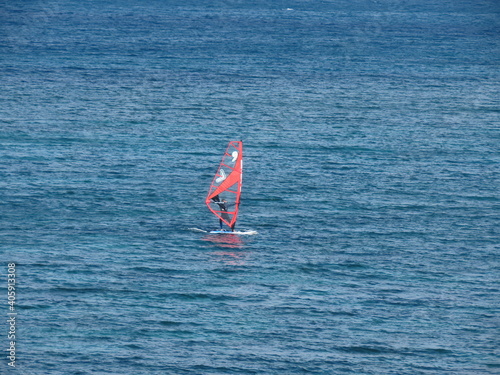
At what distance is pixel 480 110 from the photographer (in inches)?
7008

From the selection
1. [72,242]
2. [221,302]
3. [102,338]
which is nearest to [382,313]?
[221,302]

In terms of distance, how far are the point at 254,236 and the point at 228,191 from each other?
7.58m

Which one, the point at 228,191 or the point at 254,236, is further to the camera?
the point at 228,191

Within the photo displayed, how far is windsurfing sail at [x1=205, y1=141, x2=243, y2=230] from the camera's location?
11494 centimetres

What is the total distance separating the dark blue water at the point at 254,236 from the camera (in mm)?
90812

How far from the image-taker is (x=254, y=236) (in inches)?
4481

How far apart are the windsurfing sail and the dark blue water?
9.72 ft

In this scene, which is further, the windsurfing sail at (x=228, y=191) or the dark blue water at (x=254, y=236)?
the windsurfing sail at (x=228, y=191)

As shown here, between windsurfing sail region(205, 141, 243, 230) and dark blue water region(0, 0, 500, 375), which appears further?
windsurfing sail region(205, 141, 243, 230)

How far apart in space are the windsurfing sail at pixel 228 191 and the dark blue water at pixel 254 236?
2963 millimetres

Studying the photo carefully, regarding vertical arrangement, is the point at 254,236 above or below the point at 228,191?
below

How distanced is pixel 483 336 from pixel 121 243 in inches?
1614

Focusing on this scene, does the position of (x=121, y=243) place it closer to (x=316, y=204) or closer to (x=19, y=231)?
(x=19, y=231)

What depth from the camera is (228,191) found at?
118500 millimetres
